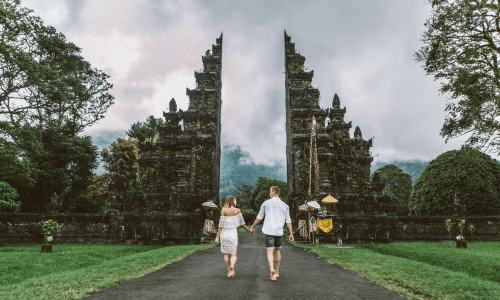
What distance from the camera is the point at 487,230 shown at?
53.8 ft

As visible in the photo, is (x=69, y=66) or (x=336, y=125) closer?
(x=336, y=125)

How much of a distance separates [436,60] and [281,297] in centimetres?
1308

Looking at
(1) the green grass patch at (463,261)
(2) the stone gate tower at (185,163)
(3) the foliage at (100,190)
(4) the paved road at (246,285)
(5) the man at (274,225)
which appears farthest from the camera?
(3) the foliage at (100,190)

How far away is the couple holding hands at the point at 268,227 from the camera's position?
6.53 meters

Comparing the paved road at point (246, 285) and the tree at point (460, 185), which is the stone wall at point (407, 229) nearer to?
the tree at point (460, 185)

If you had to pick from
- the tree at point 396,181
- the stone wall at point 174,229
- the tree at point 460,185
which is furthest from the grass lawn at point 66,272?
the tree at point 396,181

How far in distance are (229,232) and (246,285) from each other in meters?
1.30

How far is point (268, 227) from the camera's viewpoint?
21.6 ft

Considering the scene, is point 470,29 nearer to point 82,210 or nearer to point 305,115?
point 305,115

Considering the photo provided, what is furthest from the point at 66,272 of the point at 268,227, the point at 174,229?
the point at 174,229

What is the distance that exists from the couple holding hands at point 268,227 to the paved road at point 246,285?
442 mm

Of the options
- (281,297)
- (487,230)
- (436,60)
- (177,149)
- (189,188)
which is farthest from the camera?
(177,149)

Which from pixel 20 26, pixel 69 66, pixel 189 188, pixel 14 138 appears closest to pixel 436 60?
pixel 189 188

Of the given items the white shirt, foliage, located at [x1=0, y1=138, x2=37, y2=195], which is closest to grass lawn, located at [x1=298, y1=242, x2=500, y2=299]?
the white shirt
